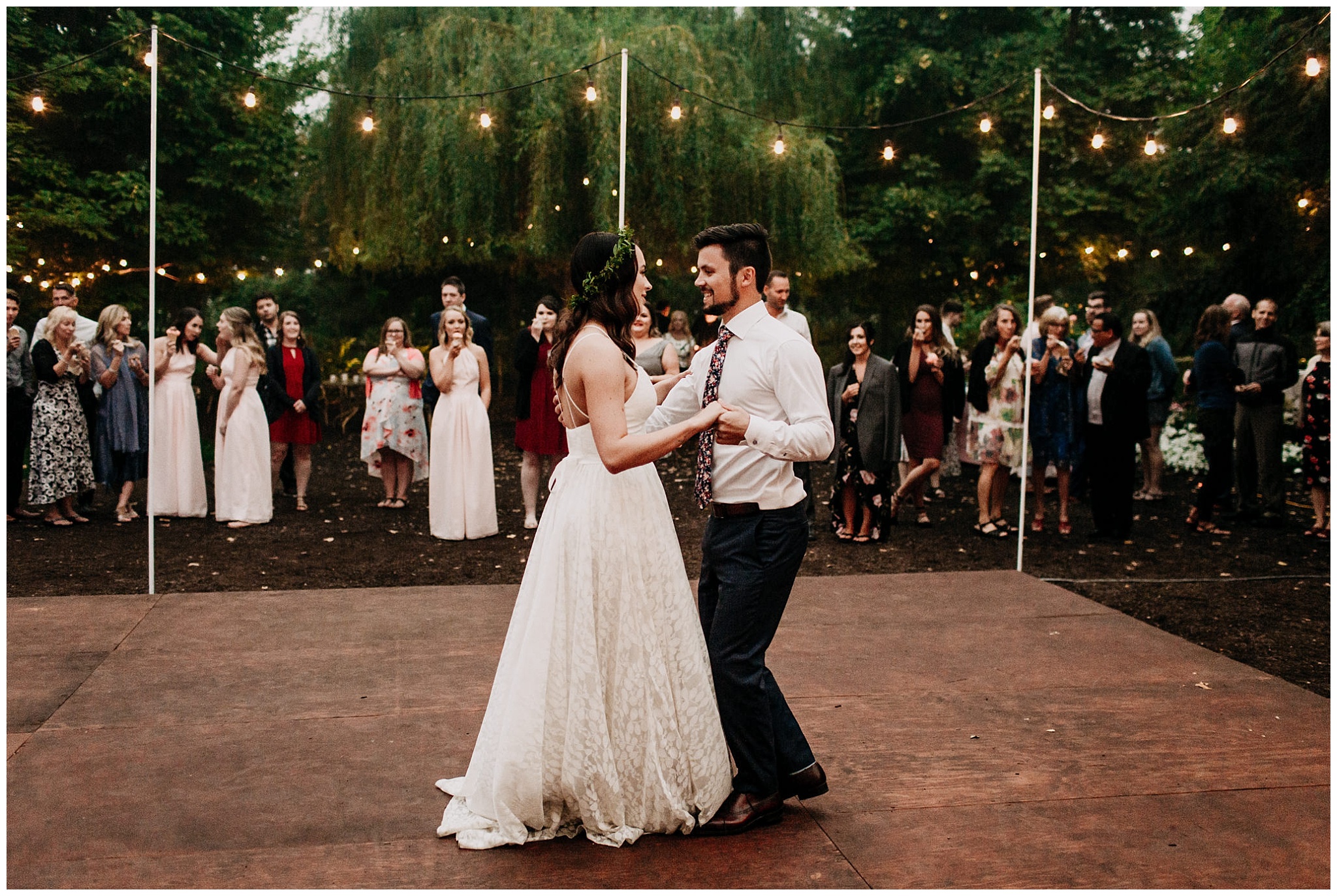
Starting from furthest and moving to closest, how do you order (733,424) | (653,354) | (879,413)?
1. (879,413)
2. (653,354)
3. (733,424)

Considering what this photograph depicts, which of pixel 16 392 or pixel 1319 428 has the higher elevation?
pixel 16 392

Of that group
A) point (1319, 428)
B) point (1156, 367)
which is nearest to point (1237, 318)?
point (1156, 367)

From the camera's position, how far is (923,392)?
8.25 metres

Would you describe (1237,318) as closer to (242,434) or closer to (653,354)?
(653,354)

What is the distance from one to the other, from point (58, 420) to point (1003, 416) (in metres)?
7.06

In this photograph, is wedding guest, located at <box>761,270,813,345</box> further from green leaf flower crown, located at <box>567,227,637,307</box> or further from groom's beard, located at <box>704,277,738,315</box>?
green leaf flower crown, located at <box>567,227,637,307</box>

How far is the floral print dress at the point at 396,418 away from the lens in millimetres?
8719

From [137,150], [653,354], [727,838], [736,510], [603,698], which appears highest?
[137,150]

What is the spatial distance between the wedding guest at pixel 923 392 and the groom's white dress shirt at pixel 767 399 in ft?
16.9

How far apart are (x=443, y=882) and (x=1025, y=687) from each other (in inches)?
101

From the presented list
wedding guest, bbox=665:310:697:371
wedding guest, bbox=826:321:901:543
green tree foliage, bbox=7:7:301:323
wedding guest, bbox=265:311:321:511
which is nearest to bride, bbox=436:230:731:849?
wedding guest, bbox=826:321:901:543

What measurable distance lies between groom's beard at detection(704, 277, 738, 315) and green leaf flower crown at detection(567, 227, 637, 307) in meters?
0.26

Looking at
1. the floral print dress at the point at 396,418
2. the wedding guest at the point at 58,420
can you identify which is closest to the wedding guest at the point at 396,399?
the floral print dress at the point at 396,418

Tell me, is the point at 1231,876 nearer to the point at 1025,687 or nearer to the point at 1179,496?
the point at 1025,687
